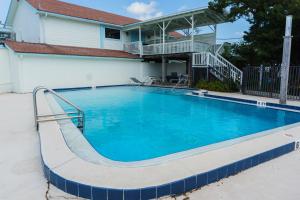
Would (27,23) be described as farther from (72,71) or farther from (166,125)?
(166,125)

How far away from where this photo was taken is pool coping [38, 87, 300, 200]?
245cm

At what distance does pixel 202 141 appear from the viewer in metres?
5.33

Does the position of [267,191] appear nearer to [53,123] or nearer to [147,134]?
[147,134]

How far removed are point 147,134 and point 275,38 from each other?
10189 millimetres

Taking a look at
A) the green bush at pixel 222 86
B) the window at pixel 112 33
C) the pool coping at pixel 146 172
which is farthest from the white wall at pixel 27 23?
the pool coping at pixel 146 172

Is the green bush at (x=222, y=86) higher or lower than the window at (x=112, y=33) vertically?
lower

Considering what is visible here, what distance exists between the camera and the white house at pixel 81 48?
13.8 meters

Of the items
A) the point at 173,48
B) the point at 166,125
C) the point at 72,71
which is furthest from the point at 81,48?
the point at 166,125

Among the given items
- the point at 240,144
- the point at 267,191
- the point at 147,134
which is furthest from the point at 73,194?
the point at 147,134

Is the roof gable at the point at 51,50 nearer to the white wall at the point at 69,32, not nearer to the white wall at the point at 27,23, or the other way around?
the white wall at the point at 69,32

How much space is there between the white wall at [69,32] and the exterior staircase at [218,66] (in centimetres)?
938

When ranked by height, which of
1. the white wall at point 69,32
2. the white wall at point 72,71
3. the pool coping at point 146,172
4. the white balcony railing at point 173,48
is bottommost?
the pool coping at point 146,172

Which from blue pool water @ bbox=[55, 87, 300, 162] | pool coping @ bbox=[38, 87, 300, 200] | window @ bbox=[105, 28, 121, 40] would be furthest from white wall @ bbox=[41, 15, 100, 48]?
pool coping @ bbox=[38, 87, 300, 200]

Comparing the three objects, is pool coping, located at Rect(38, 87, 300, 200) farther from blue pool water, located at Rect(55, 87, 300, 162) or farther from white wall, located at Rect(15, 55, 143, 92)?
white wall, located at Rect(15, 55, 143, 92)
